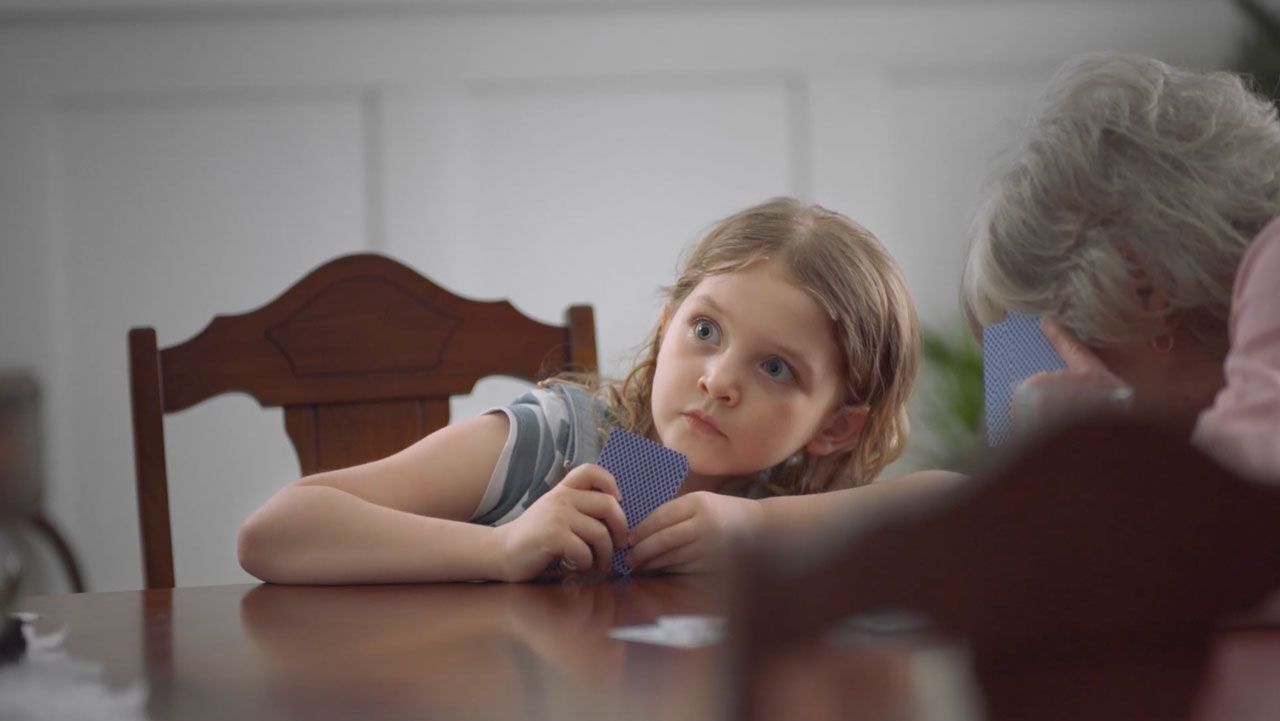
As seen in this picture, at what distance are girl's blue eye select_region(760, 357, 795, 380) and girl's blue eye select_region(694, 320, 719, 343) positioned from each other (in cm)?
5

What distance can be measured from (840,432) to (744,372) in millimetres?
185

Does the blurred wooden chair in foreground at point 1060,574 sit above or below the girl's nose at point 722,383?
above

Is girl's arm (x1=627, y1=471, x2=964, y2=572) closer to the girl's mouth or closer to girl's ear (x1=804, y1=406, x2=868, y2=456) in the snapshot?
the girl's mouth

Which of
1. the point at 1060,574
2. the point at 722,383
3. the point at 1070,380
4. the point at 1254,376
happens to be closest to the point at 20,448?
the point at 1060,574

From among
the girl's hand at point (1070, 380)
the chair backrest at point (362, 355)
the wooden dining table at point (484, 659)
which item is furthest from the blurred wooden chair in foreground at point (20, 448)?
the chair backrest at point (362, 355)

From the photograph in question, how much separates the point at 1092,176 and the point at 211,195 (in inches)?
86.3

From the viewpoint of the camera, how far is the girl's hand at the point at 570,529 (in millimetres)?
960

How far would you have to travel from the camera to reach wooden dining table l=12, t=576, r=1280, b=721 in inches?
12.6

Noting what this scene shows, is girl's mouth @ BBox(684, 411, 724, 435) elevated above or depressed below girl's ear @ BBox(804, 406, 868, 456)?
above

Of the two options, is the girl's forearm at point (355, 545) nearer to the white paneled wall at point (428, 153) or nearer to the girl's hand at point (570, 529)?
the girl's hand at point (570, 529)

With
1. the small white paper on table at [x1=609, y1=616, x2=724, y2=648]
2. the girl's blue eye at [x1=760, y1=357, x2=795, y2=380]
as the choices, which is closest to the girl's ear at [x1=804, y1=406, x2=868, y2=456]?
the girl's blue eye at [x1=760, y1=357, x2=795, y2=380]

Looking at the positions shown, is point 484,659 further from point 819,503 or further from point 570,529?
point 819,503

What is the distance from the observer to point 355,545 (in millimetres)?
992

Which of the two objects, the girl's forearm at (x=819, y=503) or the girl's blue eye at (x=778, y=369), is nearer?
the girl's forearm at (x=819, y=503)
